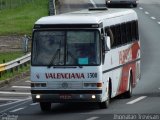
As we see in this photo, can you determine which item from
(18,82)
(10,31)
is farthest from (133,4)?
(18,82)

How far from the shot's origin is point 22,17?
65375 mm

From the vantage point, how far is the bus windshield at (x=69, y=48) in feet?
78.6

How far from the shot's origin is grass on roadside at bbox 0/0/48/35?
5634 centimetres

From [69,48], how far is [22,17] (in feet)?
137

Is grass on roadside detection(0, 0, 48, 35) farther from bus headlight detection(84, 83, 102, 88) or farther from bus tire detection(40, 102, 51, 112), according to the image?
bus headlight detection(84, 83, 102, 88)

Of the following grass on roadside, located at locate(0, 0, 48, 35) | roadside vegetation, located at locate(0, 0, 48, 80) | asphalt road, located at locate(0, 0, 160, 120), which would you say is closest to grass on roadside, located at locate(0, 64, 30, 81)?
roadside vegetation, located at locate(0, 0, 48, 80)

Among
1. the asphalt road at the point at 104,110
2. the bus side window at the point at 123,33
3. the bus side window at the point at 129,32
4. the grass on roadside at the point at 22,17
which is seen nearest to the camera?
the asphalt road at the point at 104,110

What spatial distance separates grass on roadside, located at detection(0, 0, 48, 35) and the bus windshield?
3007 cm

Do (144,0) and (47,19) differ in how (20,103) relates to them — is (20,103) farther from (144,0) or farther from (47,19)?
(144,0)

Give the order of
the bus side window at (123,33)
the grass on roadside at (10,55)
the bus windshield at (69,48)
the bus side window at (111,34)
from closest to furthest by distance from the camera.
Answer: the bus windshield at (69,48)
the bus side window at (111,34)
the bus side window at (123,33)
the grass on roadside at (10,55)

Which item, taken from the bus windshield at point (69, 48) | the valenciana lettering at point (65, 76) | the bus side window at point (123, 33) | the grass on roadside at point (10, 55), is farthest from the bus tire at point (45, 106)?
the grass on roadside at point (10, 55)

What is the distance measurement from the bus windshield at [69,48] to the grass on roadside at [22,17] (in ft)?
98.6

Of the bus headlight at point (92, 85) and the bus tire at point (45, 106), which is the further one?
the bus tire at point (45, 106)

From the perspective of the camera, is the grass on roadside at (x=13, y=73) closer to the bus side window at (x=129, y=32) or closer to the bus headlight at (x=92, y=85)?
the bus side window at (x=129, y=32)
